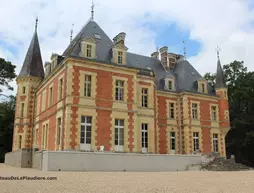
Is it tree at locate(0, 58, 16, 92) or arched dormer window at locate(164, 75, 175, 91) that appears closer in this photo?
arched dormer window at locate(164, 75, 175, 91)

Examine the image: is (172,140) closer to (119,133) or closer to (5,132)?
(119,133)

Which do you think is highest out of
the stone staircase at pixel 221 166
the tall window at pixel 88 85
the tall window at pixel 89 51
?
the tall window at pixel 89 51

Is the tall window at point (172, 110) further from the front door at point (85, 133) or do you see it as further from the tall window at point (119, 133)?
the front door at point (85, 133)

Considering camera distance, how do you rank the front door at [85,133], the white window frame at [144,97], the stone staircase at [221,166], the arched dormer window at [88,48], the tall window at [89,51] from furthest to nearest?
the white window frame at [144,97] < the tall window at [89,51] < the arched dormer window at [88,48] < the stone staircase at [221,166] < the front door at [85,133]

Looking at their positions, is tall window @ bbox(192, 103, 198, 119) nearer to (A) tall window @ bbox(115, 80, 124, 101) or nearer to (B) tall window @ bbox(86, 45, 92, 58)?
(A) tall window @ bbox(115, 80, 124, 101)

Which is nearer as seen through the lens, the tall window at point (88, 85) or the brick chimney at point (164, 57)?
the tall window at point (88, 85)

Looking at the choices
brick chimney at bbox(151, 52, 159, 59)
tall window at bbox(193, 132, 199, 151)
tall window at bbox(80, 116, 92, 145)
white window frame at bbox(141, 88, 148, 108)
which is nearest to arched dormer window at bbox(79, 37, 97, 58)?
tall window at bbox(80, 116, 92, 145)

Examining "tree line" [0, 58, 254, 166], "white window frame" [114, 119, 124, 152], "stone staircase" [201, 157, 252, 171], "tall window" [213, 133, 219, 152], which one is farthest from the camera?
"tree line" [0, 58, 254, 166]

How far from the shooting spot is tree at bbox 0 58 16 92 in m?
30.0

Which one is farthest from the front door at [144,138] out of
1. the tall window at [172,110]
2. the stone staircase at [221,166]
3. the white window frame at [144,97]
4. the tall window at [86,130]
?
the tall window at [172,110]

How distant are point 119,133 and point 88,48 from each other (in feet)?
19.2

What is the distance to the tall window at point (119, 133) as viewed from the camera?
17.9 meters

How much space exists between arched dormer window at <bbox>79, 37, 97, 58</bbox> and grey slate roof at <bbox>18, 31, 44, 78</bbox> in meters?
9.76

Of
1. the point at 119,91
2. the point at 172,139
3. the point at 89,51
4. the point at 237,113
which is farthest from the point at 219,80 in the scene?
the point at 89,51
